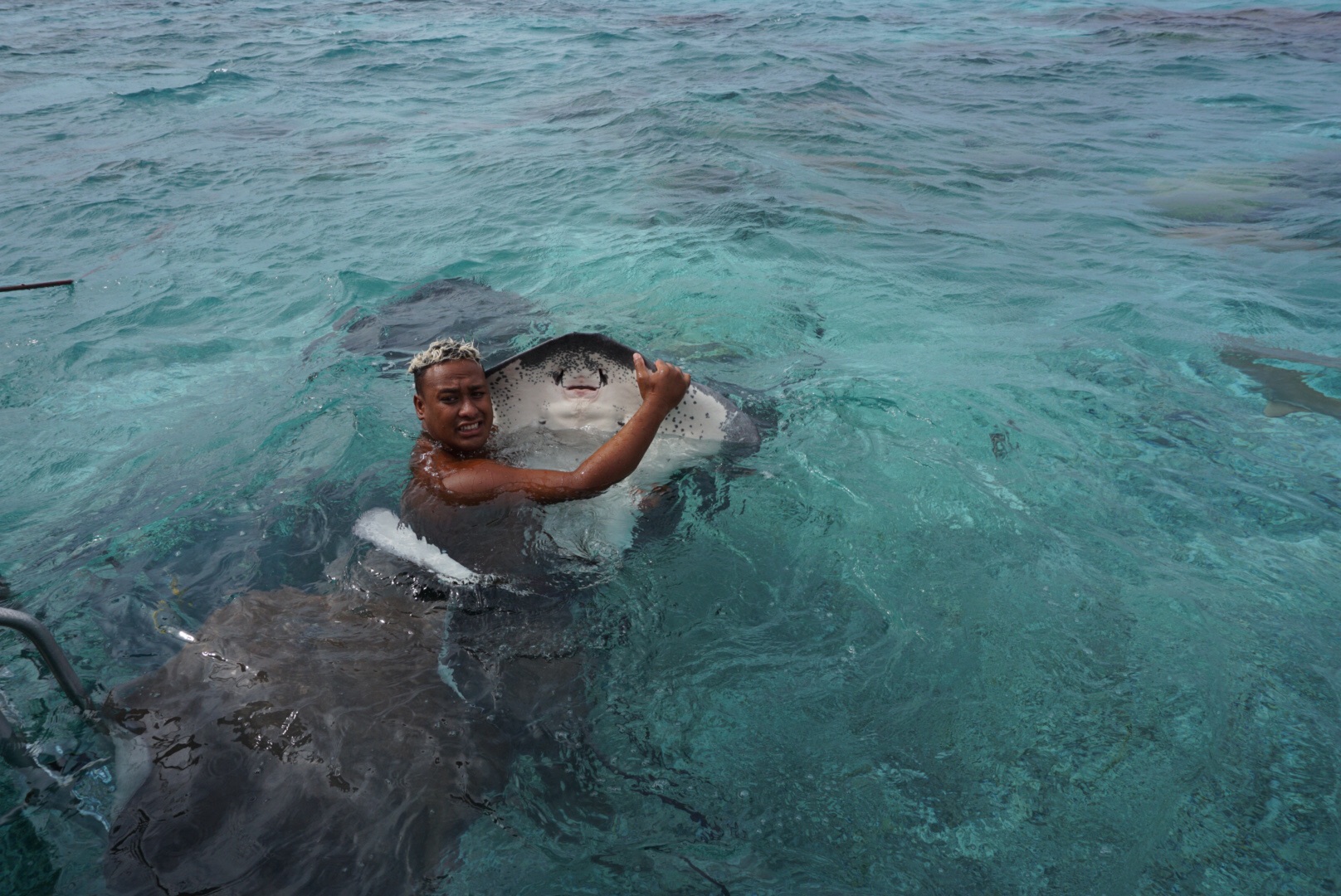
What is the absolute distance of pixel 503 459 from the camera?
146 inches

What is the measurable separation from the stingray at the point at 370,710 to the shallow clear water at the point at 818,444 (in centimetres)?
16

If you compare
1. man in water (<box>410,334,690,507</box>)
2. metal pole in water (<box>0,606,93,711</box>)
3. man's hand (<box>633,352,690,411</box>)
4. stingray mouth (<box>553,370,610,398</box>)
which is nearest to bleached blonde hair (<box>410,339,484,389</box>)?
man in water (<box>410,334,690,507</box>)

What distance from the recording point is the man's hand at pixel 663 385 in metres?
3.25

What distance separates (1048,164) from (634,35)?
38.2ft

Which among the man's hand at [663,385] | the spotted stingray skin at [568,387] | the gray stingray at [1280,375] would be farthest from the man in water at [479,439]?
the gray stingray at [1280,375]

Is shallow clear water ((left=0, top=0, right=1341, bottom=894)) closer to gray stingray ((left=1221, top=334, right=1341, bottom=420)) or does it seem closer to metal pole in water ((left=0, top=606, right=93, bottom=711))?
gray stingray ((left=1221, top=334, right=1341, bottom=420))

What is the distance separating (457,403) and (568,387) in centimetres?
51

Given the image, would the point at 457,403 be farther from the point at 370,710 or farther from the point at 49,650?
the point at 49,650

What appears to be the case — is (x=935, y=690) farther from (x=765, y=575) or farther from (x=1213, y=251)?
(x=1213, y=251)

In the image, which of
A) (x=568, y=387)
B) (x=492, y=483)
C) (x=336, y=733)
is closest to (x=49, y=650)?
(x=336, y=733)

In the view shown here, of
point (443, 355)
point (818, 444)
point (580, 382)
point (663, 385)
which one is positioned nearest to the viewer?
point (663, 385)

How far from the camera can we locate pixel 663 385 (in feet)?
10.7

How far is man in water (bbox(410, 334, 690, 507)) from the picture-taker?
3.26m

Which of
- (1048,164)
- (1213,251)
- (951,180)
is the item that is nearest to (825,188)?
(951,180)
